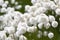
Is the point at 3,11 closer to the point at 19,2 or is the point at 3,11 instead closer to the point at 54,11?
the point at 19,2

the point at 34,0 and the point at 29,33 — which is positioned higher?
the point at 34,0

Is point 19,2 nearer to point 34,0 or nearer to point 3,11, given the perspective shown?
point 3,11

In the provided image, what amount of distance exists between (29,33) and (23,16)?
0.35ft

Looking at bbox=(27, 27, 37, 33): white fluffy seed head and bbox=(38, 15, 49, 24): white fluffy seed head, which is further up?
bbox=(38, 15, 49, 24): white fluffy seed head

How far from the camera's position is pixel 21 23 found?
1.16 metres

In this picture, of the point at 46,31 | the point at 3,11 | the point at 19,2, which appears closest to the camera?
the point at 46,31

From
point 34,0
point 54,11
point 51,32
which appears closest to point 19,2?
point 34,0

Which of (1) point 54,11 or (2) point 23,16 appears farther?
(1) point 54,11

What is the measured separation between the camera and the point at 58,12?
1251 millimetres

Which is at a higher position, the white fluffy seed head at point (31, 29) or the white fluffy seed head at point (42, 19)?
the white fluffy seed head at point (42, 19)

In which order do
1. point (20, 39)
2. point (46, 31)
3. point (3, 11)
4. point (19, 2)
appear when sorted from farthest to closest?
point (19, 2), point (3, 11), point (46, 31), point (20, 39)

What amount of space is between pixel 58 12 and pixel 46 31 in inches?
5.5

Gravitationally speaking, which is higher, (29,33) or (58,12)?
(58,12)

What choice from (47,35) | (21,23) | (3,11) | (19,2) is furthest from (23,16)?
(19,2)
